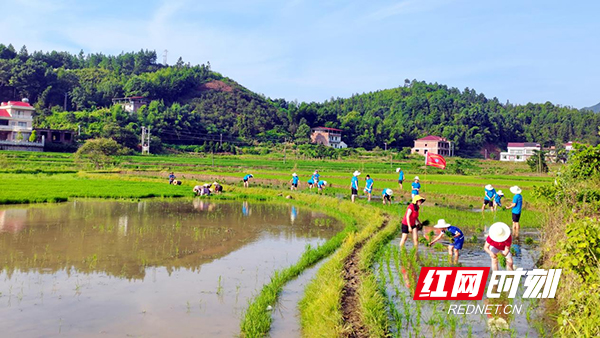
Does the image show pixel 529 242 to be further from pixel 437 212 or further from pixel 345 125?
pixel 345 125

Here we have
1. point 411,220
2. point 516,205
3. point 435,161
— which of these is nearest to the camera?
point 411,220

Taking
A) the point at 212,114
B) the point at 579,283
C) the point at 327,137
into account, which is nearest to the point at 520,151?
the point at 327,137

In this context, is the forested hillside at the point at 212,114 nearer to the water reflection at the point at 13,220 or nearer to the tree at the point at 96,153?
the tree at the point at 96,153

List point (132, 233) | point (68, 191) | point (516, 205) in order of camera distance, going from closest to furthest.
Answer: point (132, 233)
point (516, 205)
point (68, 191)

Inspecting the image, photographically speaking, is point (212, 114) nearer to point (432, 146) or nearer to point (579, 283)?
point (432, 146)

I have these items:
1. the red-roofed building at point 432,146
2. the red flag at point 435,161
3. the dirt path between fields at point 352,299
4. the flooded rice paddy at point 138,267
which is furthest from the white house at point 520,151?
the dirt path between fields at point 352,299

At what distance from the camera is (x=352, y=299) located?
7398mm

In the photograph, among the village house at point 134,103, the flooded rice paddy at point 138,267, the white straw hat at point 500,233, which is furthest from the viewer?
the village house at point 134,103

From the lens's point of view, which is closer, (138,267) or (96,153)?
(138,267)

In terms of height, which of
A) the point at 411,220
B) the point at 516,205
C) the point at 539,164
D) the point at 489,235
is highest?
the point at 539,164

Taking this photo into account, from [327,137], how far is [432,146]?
792 inches

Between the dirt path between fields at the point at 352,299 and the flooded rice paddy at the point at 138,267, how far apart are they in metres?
0.85

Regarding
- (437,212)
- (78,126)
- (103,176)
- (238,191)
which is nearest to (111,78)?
(78,126)

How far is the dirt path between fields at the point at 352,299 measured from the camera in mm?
6082
